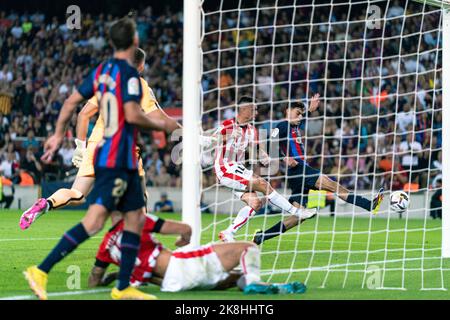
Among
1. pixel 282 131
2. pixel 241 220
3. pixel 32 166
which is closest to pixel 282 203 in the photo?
pixel 241 220

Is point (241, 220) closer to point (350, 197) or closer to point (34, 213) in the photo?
point (350, 197)

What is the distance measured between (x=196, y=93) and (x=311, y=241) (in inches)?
255

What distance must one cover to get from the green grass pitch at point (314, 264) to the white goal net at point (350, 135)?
0.04 m

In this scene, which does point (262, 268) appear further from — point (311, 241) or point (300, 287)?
point (311, 241)

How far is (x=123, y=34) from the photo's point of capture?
22.1 feet

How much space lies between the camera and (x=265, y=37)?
1049 inches

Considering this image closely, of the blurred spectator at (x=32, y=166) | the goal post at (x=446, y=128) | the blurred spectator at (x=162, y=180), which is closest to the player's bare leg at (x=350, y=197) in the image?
the goal post at (x=446, y=128)

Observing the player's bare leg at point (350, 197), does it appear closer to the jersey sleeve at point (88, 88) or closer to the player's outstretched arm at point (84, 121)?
the player's outstretched arm at point (84, 121)

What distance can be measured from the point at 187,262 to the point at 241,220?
4.47m

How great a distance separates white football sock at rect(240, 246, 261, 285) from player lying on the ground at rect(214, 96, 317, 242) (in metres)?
3.93

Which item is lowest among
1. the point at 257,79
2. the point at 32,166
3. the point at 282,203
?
the point at 282,203

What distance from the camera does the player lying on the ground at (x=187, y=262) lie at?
729 centimetres

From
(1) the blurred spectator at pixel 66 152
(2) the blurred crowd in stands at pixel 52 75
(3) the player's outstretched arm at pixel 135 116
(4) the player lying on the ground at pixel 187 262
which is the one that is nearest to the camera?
(3) the player's outstretched arm at pixel 135 116
